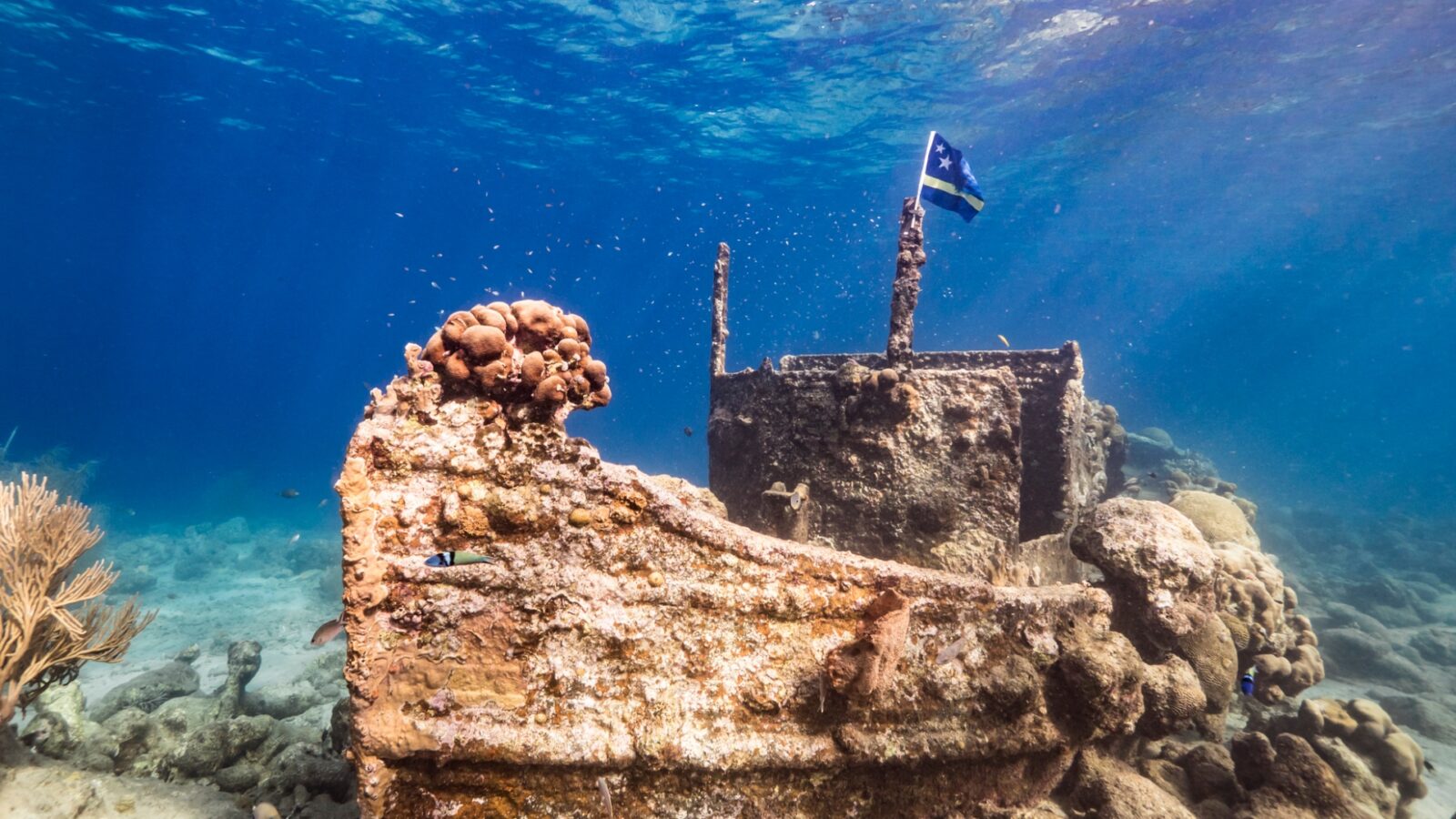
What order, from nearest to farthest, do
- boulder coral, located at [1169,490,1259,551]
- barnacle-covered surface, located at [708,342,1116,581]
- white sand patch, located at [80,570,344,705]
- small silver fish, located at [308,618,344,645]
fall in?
1. small silver fish, located at [308,618,344,645]
2. barnacle-covered surface, located at [708,342,1116,581]
3. boulder coral, located at [1169,490,1259,551]
4. white sand patch, located at [80,570,344,705]

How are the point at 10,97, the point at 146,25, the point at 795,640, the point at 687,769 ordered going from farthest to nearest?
the point at 10,97 < the point at 146,25 < the point at 795,640 < the point at 687,769

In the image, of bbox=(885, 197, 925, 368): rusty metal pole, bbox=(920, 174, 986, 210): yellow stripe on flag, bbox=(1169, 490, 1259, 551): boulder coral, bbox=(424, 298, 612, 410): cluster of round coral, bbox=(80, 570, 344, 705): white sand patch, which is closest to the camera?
bbox=(424, 298, 612, 410): cluster of round coral

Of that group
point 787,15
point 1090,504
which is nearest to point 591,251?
point 787,15

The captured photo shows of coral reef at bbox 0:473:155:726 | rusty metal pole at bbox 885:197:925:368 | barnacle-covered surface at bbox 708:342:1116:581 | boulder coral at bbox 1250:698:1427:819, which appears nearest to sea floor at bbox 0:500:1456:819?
coral reef at bbox 0:473:155:726

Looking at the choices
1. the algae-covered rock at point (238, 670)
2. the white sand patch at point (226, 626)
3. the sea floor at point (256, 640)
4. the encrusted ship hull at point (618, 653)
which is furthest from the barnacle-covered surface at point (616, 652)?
the white sand patch at point (226, 626)

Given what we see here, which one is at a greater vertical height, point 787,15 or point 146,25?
point 787,15

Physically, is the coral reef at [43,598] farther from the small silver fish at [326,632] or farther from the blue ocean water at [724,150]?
the blue ocean water at [724,150]

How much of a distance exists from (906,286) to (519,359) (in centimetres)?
409

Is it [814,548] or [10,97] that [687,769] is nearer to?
[814,548]

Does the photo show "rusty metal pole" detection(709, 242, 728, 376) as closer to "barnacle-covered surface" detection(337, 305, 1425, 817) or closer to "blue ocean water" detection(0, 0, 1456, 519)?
"barnacle-covered surface" detection(337, 305, 1425, 817)

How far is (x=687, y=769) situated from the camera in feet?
10.0

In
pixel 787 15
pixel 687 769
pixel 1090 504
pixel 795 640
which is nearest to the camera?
pixel 687 769

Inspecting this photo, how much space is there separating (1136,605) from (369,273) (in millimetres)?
105450

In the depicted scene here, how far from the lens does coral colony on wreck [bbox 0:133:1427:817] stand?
9.58 ft
